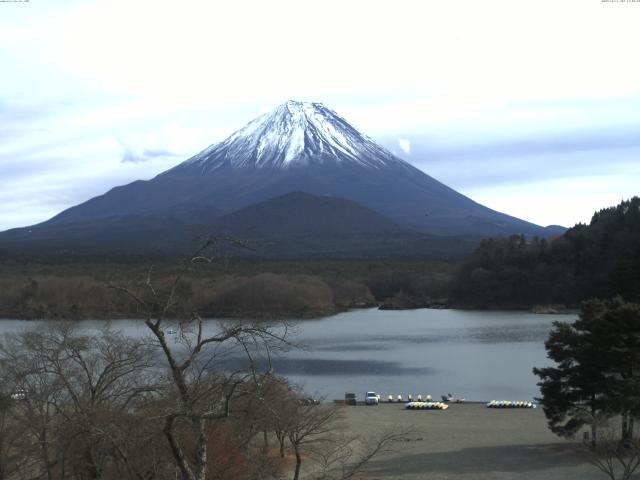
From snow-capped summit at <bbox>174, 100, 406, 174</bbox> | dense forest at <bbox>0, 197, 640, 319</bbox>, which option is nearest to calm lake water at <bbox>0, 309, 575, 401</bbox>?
dense forest at <bbox>0, 197, 640, 319</bbox>

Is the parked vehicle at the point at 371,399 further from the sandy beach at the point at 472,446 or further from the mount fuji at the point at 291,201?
the mount fuji at the point at 291,201

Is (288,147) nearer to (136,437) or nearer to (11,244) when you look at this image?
(11,244)

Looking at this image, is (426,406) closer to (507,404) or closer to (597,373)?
(507,404)

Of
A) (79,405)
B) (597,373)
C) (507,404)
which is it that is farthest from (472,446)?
(79,405)

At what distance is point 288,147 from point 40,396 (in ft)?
408

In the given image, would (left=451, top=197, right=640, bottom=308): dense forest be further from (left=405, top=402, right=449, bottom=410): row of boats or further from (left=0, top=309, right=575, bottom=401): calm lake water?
(left=405, top=402, right=449, bottom=410): row of boats

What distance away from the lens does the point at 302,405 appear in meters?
13.8

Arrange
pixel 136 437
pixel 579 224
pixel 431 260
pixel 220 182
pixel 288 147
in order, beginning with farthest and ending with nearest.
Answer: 1. pixel 288 147
2. pixel 220 182
3. pixel 431 260
4. pixel 579 224
5. pixel 136 437

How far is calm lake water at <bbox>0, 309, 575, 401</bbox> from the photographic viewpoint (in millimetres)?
23594

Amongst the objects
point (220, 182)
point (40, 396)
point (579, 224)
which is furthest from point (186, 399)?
point (220, 182)

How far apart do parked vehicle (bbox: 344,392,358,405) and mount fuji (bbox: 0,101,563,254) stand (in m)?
Answer: 62.8

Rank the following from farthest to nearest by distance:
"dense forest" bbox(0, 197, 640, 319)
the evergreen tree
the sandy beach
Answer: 1. "dense forest" bbox(0, 197, 640, 319)
2. the evergreen tree
3. the sandy beach

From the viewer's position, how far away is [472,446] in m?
15.5

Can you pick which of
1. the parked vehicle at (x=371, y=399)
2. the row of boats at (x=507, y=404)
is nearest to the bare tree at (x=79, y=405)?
the parked vehicle at (x=371, y=399)
